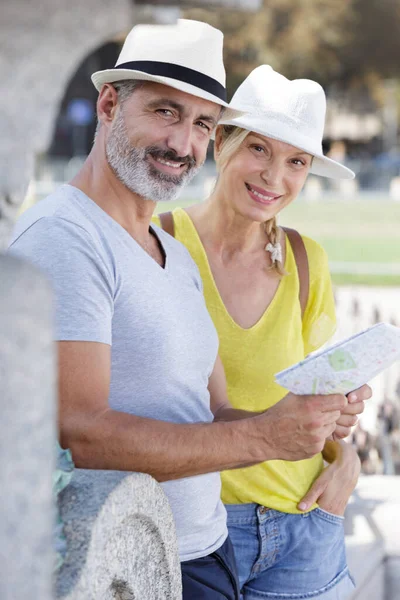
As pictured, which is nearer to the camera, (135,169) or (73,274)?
(73,274)

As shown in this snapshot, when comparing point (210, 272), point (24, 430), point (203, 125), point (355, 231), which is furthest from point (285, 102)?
point (355, 231)

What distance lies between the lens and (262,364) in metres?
2.74

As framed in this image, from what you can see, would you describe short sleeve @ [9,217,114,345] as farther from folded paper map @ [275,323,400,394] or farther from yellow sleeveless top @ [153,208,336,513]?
yellow sleeveless top @ [153,208,336,513]

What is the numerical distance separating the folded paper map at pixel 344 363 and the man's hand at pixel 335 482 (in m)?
0.82

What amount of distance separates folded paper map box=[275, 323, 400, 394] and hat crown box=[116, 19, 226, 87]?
74 cm

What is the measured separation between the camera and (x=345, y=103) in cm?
4822

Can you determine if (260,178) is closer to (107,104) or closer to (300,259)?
(300,259)

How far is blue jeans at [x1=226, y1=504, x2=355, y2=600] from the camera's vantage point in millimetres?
2701

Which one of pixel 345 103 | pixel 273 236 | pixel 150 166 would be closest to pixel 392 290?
pixel 273 236

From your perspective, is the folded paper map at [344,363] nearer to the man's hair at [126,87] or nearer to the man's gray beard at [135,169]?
the man's gray beard at [135,169]

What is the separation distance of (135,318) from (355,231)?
786 inches

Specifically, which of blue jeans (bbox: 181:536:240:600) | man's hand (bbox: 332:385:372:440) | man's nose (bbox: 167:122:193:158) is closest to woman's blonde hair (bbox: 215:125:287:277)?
man's hand (bbox: 332:385:372:440)

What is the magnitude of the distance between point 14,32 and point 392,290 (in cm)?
1205

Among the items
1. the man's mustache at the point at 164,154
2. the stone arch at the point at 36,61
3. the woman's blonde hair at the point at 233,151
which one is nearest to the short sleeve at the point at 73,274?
the man's mustache at the point at 164,154
